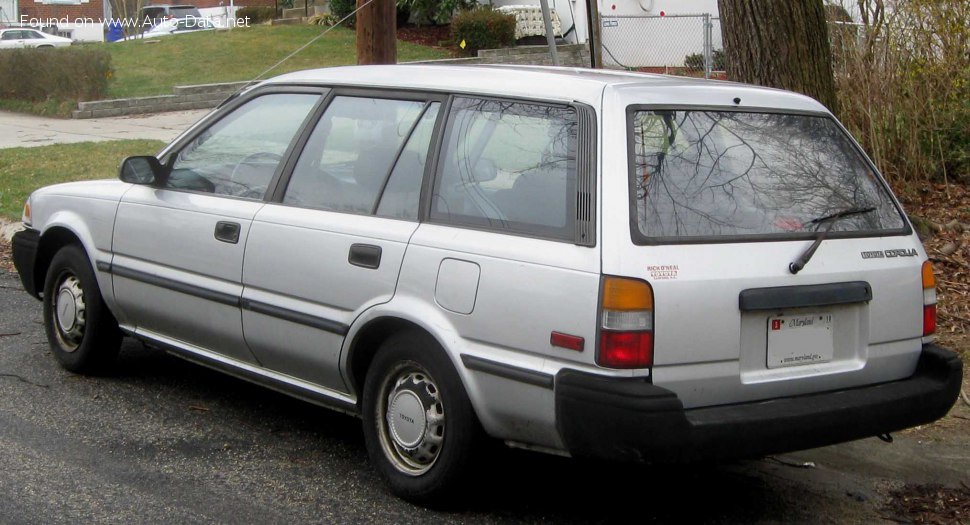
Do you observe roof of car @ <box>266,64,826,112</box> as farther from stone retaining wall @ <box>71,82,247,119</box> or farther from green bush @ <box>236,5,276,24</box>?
green bush @ <box>236,5,276,24</box>

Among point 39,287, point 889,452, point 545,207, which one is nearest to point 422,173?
point 545,207

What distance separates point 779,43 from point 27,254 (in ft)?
15.2

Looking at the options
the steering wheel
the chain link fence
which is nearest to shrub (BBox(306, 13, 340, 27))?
the chain link fence

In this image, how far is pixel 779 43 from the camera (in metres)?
7.24

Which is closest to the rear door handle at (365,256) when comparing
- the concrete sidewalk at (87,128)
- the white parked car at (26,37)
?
the concrete sidewalk at (87,128)

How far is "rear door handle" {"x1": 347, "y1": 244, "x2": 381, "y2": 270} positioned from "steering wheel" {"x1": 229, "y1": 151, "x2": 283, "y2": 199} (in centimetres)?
79

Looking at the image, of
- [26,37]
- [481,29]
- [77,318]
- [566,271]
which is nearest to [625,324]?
[566,271]

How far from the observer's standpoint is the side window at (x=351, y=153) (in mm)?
4750

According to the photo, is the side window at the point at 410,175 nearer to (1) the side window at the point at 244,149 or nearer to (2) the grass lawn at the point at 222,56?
(1) the side window at the point at 244,149

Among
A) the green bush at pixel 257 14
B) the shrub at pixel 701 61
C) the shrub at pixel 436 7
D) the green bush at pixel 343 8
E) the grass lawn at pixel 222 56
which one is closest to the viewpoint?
the shrub at pixel 701 61

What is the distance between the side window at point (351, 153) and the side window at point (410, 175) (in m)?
0.04

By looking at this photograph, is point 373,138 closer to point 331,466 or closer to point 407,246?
point 407,246

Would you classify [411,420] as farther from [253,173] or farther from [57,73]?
[57,73]

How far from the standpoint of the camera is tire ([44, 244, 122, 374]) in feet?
19.6
